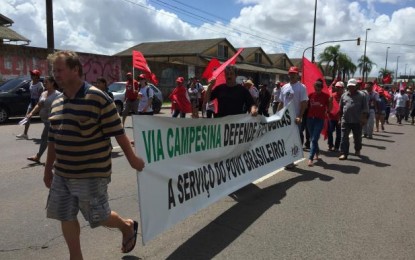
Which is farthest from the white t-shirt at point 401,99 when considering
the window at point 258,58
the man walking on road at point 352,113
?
the window at point 258,58

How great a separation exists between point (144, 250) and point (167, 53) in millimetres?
48344

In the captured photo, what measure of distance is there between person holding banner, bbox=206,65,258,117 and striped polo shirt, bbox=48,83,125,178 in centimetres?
308

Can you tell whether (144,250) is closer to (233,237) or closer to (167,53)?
(233,237)

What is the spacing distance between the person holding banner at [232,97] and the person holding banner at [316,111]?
9.44 ft

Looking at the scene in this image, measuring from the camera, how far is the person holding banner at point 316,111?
8844mm

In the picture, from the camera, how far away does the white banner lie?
13.2 ft

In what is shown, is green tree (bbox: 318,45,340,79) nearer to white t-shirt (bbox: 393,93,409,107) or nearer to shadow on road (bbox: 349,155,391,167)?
white t-shirt (bbox: 393,93,409,107)

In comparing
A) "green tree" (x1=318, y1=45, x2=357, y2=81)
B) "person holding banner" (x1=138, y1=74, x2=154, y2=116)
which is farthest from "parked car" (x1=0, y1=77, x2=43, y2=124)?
"green tree" (x1=318, y1=45, x2=357, y2=81)

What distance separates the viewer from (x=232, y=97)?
621 cm

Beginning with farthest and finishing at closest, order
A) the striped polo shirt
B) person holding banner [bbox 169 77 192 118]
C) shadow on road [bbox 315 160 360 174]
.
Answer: person holding banner [bbox 169 77 192 118]
shadow on road [bbox 315 160 360 174]
the striped polo shirt

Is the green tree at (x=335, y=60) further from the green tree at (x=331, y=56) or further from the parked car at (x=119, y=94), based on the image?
the parked car at (x=119, y=94)

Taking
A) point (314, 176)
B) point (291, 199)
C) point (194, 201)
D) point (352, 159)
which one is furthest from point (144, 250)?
point (352, 159)

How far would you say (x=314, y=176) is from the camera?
766 cm

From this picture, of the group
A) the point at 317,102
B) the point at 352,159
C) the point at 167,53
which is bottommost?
the point at 352,159
